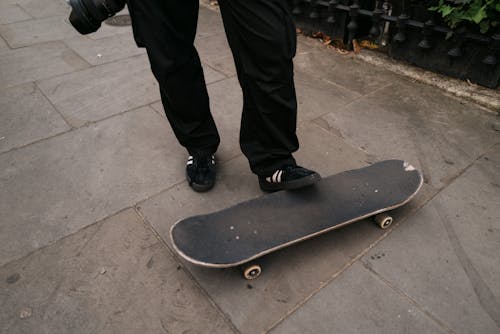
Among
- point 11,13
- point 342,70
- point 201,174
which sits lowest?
point 11,13

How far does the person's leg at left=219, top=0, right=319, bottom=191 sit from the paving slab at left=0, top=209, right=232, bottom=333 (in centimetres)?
69

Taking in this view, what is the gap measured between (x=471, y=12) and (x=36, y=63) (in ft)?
12.6

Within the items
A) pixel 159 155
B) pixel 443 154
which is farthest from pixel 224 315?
pixel 443 154

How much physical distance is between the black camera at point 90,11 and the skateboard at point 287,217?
3.37 feet

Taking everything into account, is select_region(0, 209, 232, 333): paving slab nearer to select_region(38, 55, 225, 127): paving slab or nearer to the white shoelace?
the white shoelace

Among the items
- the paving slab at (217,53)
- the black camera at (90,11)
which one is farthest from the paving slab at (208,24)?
the black camera at (90,11)

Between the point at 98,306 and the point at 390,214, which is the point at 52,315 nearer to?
the point at 98,306

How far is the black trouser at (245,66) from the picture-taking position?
1.51 meters

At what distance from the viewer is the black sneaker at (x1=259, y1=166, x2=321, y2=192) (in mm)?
1713

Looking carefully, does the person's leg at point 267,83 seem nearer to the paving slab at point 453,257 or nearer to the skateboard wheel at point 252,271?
the skateboard wheel at point 252,271

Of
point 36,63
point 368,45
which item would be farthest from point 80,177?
point 368,45

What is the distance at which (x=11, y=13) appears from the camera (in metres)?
4.79

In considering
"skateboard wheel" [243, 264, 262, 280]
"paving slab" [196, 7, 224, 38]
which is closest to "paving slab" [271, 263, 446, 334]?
"skateboard wheel" [243, 264, 262, 280]

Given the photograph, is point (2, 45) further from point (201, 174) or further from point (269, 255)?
point (269, 255)
